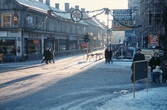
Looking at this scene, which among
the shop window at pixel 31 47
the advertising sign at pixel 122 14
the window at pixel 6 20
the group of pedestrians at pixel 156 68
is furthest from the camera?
the shop window at pixel 31 47

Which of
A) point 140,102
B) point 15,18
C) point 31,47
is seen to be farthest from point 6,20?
point 140,102

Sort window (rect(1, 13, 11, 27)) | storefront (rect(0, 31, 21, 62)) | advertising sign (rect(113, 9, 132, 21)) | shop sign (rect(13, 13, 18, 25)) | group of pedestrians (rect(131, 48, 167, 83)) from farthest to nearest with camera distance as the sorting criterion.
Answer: window (rect(1, 13, 11, 27)), shop sign (rect(13, 13, 18, 25)), storefront (rect(0, 31, 21, 62)), advertising sign (rect(113, 9, 132, 21)), group of pedestrians (rect(131, 48, 167, 83))

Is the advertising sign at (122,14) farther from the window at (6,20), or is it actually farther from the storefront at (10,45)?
the window at (6,20)

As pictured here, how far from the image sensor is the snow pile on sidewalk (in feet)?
23.5

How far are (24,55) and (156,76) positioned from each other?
19.9 m

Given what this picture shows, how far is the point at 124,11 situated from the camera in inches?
974

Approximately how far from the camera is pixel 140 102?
7.76 m

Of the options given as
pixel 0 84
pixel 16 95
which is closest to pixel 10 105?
pixel 16 95

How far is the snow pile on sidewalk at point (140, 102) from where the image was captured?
7164 millimetres

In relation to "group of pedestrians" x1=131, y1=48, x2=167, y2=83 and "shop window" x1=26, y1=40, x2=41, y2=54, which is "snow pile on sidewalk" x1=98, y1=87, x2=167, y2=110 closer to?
"group of pedestrians" x1=131, y1=48, x2=167, y2=83

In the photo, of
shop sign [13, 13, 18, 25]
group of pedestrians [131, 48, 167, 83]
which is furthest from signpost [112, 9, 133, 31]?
shop sign [13, 13, 18, 25]

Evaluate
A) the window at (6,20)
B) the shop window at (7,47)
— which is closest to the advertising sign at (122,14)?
the shop window at (7,47)

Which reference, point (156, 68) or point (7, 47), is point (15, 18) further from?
point (156, 68)

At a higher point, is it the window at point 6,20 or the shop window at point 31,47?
the window at point 6,20
